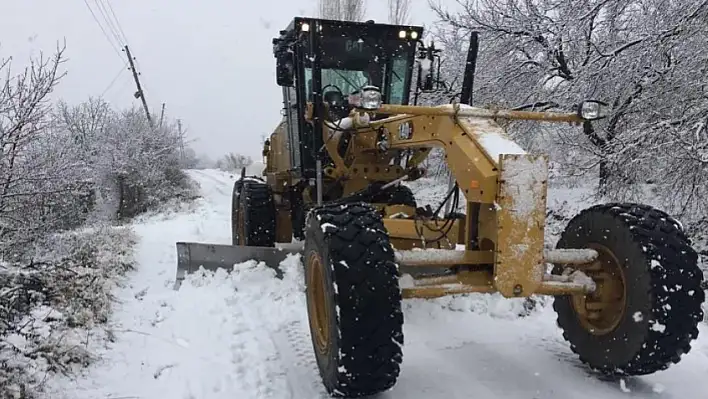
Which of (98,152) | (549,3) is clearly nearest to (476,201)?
(549,3)

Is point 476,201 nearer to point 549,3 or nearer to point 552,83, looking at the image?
point 549,3

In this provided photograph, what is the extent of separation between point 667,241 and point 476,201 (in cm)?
114

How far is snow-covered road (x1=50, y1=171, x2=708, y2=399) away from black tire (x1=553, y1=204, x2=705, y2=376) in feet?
0.82

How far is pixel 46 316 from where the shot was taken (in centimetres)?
464

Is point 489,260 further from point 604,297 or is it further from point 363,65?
point 363,65

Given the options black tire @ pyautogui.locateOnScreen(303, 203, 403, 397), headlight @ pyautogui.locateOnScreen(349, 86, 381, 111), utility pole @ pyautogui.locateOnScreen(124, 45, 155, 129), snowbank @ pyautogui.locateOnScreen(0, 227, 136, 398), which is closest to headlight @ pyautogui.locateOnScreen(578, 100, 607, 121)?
headlight @ pyautogui.locateOnScreen(349, 86, 381, 111)

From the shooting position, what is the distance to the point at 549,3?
440 inches

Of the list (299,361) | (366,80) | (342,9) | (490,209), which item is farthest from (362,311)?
(342,9)

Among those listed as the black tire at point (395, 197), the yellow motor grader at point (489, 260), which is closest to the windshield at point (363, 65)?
the black tire at point (395, 197)

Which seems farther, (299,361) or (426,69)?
(426,69)

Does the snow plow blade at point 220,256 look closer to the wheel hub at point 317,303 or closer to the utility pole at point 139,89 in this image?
the wheel hub at point 317,303

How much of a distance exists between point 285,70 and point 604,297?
12.7 feet

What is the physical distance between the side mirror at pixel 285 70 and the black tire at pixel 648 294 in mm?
3583

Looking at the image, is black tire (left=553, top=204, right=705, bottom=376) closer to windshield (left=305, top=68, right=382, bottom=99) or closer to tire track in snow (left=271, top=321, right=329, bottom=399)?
tire track in snow (left=271, top=321, right=329, bottom=399)
